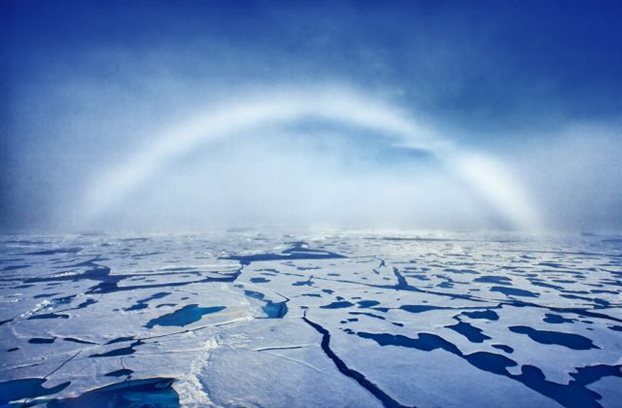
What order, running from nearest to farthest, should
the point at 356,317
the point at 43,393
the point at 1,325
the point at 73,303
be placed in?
the point at 43,393
the point at 1,325
the point at 356,317
the point at 73,303

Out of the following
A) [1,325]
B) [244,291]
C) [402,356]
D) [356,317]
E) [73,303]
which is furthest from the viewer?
[244,291]

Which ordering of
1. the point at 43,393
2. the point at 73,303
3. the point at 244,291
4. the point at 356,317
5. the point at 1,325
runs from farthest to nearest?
the point at 244,291 < the point at 73,303 < the point at 356,317 < the point at 1,325 < the point at 43,393

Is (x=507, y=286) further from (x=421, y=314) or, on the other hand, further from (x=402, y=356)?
(x=402, y=356)

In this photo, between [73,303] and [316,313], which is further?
[73,303]

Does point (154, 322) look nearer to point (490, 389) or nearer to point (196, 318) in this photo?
point (196, 318)

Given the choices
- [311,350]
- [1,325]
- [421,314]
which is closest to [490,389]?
[311,350]

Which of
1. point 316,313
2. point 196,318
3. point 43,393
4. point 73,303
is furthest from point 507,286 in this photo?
point 73,303
